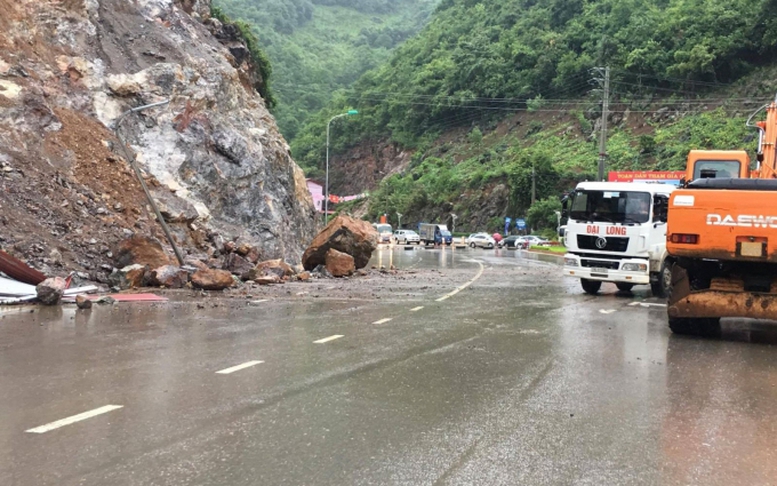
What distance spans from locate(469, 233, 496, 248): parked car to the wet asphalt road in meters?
53.1

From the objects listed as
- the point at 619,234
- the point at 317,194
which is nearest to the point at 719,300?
the point at 619,234

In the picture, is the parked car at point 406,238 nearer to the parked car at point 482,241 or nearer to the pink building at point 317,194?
the parked car at point 482,241

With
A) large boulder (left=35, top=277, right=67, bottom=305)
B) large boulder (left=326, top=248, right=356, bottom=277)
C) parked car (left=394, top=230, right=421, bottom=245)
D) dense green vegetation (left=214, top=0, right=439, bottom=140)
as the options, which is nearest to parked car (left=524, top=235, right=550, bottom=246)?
parked car (left=394, top=230, right=421, bottom=245)

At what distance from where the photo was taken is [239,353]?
29.1 ft

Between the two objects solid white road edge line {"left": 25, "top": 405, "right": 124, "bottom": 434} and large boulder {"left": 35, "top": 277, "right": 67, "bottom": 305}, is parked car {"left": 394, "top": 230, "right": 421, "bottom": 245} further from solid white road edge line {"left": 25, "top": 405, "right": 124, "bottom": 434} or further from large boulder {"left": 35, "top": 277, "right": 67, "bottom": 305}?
solid white road edge line {"left": 25, "top": 405, "right": 124, "bottom": 434}

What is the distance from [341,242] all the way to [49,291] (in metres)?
11.1

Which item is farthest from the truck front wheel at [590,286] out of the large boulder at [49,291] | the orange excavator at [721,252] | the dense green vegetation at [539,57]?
the dense green vegetation at [539,57]

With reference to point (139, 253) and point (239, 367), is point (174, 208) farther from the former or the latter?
point (239, 367)

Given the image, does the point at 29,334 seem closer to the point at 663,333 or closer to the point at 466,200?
the point at 663,333

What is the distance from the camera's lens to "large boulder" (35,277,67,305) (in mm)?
13516

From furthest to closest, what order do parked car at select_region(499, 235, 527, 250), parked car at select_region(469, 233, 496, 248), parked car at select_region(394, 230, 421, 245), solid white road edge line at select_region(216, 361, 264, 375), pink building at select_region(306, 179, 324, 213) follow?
pink building at select_region(306, 179, 324, 213) → parked car at select_region(394, 230, 421, 245) → parked car at select_region(469, 233, 496, 248) → parked car at select_region(499, 235, 527, 250) → solid white road edge line at select_region(216, 361, 264, 375)

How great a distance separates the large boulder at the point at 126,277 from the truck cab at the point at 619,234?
10888 millimetres

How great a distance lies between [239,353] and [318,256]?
14268 mm

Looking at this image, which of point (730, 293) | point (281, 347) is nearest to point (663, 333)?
point (730, 293)
